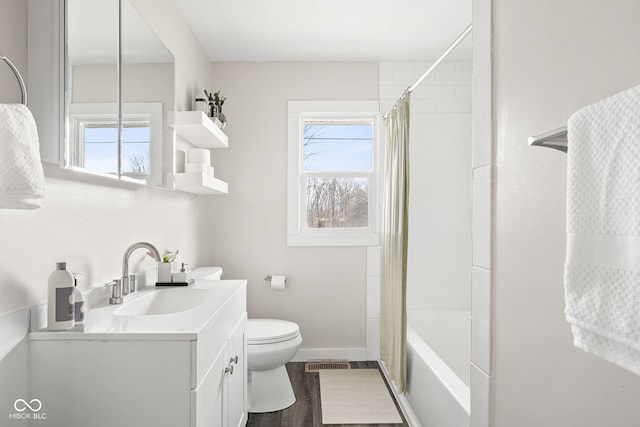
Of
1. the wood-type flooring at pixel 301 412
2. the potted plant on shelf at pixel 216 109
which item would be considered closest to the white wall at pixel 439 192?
the wood-type flooring at pixel 301 412

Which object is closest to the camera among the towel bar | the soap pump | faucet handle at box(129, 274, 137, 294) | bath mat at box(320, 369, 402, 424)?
the towel bar

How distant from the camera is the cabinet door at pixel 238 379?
193 centimetres

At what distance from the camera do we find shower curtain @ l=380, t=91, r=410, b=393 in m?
2.63

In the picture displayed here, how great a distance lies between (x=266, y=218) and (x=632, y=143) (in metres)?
2.99

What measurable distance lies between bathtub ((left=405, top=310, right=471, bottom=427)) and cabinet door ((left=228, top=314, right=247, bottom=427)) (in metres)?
0.94

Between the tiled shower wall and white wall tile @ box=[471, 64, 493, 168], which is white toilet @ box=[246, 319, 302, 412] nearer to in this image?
the tiled shower wall

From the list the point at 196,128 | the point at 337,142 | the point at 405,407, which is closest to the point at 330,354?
the point at 405,407

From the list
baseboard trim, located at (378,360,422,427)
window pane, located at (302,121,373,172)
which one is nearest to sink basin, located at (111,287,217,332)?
baseboard trim, located at (378,360,422,427)

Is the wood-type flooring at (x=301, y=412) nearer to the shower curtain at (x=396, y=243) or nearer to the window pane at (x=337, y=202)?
the shower curtain at (x=396, y=243)

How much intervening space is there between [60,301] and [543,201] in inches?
53.8

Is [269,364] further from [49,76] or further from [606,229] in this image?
[606,229]

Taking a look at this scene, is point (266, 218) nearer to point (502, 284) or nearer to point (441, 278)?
point (441, 278)

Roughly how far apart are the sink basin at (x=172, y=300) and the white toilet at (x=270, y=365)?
0.77 metres

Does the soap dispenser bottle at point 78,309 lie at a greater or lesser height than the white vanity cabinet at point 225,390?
greater
